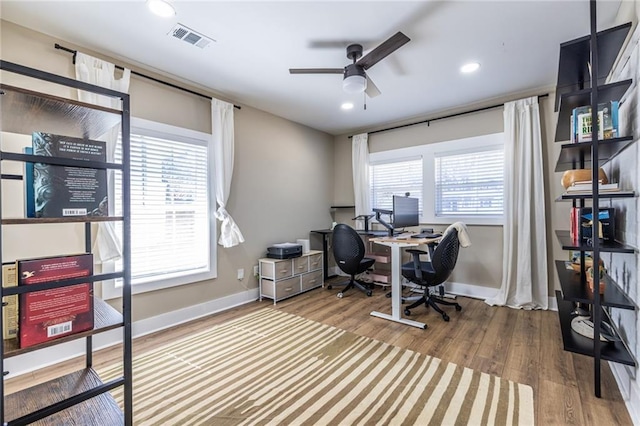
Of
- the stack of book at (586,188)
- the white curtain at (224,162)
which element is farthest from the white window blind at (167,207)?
the stack of book at (586,188)

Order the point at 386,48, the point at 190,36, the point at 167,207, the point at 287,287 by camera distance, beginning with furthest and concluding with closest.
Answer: the point at 287,287
the point at 167,207
the point at 190,36
the point at 386,48

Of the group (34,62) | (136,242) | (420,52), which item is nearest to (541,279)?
(420,52)

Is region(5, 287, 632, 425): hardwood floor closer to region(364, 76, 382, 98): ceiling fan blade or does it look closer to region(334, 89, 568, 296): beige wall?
region(334, 89, 568, 296): beige wall

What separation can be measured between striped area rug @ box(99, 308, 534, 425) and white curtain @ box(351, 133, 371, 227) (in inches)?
98.8

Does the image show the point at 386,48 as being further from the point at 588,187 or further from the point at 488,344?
the point at 488,344

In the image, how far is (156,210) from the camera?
9.38 feet

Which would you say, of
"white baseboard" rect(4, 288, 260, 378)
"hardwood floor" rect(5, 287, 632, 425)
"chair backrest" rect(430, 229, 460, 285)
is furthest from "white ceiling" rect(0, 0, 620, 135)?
"hardwood floor" rect(5, 287, 632, 425)

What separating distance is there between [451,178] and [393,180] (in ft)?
2.83

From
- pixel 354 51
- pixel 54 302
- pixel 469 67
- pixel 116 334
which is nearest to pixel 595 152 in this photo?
pixel 469 67

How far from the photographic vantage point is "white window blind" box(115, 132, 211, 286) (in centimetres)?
273

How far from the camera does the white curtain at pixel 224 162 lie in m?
3.27

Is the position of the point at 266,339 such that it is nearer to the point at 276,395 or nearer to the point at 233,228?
the point at 276,395

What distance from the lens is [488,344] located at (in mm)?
2463

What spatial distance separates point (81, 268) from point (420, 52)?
2.87 m
